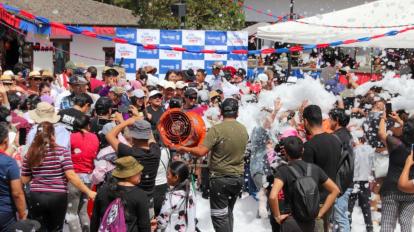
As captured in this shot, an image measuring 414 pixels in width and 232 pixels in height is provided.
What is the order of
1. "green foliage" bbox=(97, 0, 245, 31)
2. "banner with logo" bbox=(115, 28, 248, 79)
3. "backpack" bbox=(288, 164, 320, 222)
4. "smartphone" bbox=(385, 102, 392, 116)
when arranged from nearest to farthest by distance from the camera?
"backpack" bbox=(288, 164, 320, 222) < "smartphone" bbox=(385, 102, 392, 116) < "banner with logo" bbox=(115, 28, 248, 79) < "green foliage" bbox=(97, 0, 245, 31)

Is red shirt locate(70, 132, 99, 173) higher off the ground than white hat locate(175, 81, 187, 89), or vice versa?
white hat locate(175, 81, 187, 89)

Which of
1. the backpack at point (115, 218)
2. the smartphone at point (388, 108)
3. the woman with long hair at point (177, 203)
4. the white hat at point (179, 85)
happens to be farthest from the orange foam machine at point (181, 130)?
the white hat at point (179, 85)

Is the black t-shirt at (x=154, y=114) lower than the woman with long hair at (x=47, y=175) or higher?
higher

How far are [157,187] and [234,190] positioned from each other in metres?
0.83

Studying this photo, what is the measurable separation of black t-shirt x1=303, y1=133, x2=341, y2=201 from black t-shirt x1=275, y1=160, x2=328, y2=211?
20.3 inches

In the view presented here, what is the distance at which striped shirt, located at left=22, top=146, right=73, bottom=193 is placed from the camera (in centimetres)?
610

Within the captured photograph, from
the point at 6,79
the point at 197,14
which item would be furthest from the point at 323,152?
the point at 197,14

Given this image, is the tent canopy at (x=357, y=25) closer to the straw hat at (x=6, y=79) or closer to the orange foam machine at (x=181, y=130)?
the straw hat at (x=6, y=79)

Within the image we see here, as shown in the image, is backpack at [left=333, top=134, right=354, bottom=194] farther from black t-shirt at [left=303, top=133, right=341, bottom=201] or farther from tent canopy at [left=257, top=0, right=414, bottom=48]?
tent canopy at [left=257, top=0, right=414, bottom=48]

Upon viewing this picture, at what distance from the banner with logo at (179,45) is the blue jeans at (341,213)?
8903 millimetres

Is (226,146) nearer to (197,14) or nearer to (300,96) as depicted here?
(300,96)

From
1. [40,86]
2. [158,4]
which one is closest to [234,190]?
[40,86]

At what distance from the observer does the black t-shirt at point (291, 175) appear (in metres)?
5.48

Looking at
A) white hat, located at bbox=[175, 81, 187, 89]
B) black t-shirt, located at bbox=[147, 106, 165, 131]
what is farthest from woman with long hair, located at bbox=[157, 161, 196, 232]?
white hat, located at bbox=[175, 81, 187, 89]
